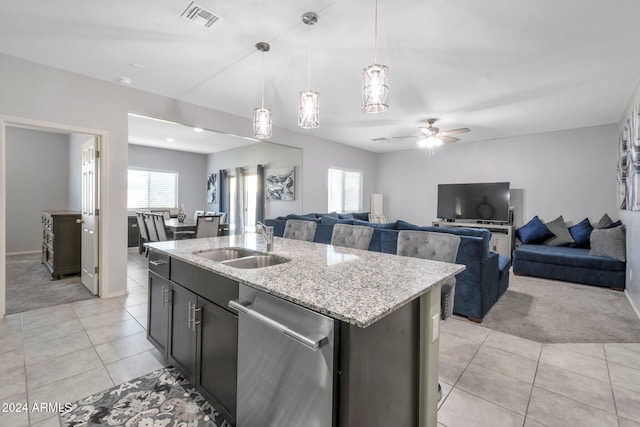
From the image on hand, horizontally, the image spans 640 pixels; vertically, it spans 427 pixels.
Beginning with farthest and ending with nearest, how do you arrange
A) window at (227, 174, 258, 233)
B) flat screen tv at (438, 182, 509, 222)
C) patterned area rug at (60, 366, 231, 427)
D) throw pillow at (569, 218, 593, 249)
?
window at (227, 174, 258, 233), flat screen tv at (438, 182, 509, 222), throw pillow at (569, 218, 593, 249), patterned area rug at (60, 366, 231, 427)

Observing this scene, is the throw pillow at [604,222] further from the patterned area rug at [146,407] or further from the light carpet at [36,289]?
the light carpet at [36,289]

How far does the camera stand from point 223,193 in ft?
27.3

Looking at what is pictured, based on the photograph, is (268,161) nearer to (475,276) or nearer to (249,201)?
(249,201)

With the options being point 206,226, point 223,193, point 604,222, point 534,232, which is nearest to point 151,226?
point 206,226

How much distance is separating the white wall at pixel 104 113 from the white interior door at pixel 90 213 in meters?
0.14

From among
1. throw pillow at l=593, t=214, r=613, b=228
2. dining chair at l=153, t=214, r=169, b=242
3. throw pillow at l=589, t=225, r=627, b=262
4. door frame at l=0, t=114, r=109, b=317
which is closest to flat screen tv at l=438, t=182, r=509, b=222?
throw pillow at l=593, t=214, r=613, b=228

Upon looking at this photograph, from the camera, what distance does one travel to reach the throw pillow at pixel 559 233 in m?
5.21

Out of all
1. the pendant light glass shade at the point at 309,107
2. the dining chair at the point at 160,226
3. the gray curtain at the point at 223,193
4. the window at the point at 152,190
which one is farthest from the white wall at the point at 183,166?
the pendant light glass shade at the point at 309,107

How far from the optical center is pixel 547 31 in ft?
8.12

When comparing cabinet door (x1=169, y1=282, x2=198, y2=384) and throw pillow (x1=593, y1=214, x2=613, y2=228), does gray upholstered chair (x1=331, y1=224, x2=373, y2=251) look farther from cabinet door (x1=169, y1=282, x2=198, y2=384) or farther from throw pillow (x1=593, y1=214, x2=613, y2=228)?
throw pillow (x1=593, y1=214, x2=613, y2=228)

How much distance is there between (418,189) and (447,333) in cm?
529

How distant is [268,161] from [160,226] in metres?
2.88

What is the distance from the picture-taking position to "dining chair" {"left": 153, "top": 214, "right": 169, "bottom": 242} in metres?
5.24

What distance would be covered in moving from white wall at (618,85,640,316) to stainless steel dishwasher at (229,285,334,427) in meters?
4.09
